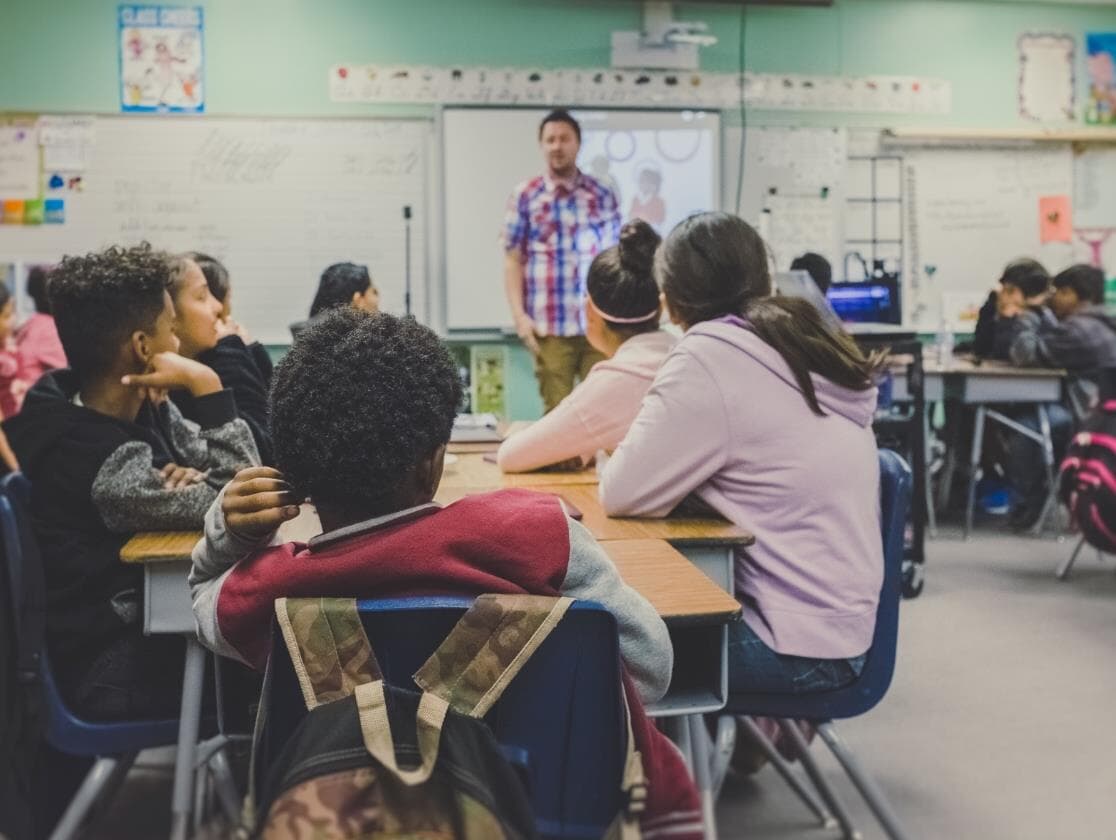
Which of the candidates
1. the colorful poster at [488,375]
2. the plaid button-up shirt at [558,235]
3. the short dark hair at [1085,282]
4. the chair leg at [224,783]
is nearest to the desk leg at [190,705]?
the chair leg at [224,783]

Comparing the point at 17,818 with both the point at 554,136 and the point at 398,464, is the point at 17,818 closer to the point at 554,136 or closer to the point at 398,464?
the point at 398,464

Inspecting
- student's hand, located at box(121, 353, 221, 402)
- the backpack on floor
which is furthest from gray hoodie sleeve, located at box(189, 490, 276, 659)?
the backpack on floor

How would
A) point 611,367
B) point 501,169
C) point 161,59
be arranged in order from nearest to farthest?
point 611,367 < point 161,59 < point 501,169

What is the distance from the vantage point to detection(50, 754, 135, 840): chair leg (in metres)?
1.95

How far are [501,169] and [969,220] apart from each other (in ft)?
8.38

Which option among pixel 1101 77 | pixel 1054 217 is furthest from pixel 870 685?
pixel 1101 77

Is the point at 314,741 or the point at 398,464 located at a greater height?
the point at 398,464

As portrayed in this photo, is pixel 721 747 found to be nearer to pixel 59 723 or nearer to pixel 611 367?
pixel 611 367

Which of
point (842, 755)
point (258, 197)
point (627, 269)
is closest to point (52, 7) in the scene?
point (258, 197)

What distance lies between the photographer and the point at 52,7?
5.71m

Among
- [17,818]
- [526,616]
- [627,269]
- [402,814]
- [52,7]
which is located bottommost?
[17,818]

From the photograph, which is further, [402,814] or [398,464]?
[398,464]

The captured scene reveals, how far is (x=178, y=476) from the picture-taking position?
6.40 feet

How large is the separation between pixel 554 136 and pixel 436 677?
422 cm
